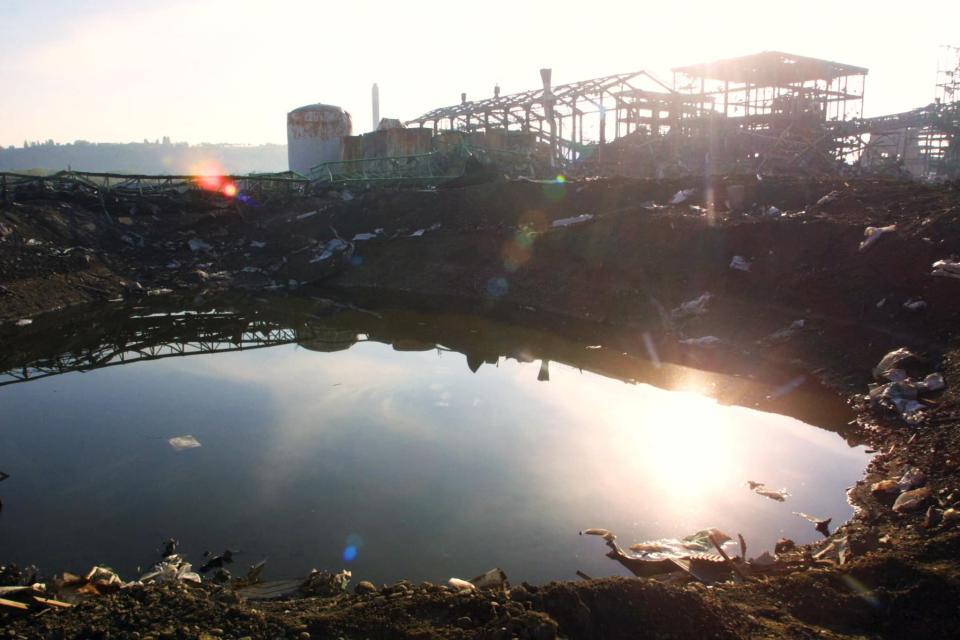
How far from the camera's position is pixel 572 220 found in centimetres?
1489

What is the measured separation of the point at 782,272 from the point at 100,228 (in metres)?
16.4

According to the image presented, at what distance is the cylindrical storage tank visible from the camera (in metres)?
28.5

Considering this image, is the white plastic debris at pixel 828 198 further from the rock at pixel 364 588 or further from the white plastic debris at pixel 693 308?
the rock at pixel 364 588

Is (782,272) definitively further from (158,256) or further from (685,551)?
(158,256)

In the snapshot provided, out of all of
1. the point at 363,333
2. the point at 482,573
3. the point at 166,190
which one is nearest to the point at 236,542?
the point at 482,573

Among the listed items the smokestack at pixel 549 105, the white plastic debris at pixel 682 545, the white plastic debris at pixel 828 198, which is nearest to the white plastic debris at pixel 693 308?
the white plastic debris at pixel 828 198

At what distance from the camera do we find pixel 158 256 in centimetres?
1739

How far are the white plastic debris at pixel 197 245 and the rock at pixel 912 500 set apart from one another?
17327 millimetres

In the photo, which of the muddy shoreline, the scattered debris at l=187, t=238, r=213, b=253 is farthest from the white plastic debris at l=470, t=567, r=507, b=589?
the scattered debris at l=187, t=238, r=213, b=253

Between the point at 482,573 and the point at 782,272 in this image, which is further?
the point at 782,272

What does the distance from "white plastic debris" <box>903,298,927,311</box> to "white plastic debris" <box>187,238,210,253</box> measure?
53.7ft

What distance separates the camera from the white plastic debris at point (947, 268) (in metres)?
8.23

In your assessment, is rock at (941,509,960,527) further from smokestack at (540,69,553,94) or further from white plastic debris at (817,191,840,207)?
smokestack at (540,69,553,94)

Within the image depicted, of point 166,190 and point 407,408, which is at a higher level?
point 166,190
